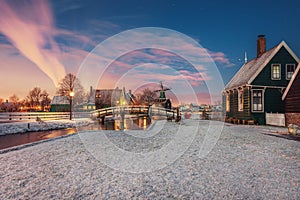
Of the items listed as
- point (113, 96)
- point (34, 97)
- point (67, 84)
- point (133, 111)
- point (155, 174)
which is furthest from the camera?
point (34, 97)

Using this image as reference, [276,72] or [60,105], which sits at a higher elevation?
[276,72]

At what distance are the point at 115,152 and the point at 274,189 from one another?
671 cm

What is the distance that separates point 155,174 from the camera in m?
6.61

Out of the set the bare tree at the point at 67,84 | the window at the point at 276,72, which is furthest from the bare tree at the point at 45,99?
the window at the point at 276,72

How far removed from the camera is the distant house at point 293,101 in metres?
17.4

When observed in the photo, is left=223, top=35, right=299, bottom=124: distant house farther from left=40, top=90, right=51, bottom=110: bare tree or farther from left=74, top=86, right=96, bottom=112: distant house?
left=40, top=90, right=51, bottom=110: bare tree

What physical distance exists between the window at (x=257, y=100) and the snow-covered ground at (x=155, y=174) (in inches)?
454

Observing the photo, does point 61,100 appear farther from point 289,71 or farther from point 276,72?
point 289,71

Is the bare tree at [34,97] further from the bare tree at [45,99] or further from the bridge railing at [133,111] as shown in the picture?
the bridge railing at [133,111]

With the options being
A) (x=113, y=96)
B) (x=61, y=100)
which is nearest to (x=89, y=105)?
(x=61, y=100)

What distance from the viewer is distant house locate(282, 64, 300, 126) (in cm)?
1744

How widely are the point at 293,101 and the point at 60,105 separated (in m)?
65.9

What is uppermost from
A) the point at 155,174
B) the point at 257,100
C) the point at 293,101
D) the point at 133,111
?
the point at 257,100

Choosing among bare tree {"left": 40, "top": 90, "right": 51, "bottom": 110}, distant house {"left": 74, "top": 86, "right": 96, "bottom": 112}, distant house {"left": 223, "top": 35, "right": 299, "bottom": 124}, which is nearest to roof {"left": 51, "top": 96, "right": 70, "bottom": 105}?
distant house {"left": 74, "top": 86, "right": 96, "bottom": 112}
